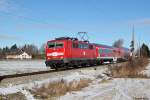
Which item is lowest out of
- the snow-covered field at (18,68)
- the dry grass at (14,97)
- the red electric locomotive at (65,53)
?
the dry grass at (14,97)

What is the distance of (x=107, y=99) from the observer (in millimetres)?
12031

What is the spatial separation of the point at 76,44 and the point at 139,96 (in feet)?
68.0

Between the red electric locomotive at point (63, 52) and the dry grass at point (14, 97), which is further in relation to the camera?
the red electric locomotive at point (63, 52)

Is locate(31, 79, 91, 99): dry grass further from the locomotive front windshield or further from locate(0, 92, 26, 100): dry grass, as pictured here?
the locomotive front windshield

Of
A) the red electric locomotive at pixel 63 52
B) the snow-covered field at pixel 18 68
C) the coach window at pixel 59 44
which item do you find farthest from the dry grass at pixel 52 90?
the coach window at pixel 59 44

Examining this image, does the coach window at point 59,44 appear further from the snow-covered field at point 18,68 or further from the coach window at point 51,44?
the snow-covered field at point 18,68

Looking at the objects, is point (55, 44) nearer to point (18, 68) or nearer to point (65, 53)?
point (65, 53)

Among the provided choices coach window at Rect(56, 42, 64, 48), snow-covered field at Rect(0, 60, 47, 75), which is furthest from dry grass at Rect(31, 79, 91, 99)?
coach window at Rect(56, 42, 64, 48)

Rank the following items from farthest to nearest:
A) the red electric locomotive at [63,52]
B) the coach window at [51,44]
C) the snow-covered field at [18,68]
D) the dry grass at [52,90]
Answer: the coach window at [51,44] < the red electric locomotive at [63,52] < the snow-covered field at [18,68] < the dry grass at [52,90]

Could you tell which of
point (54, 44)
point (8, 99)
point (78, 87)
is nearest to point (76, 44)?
point (54, 44)

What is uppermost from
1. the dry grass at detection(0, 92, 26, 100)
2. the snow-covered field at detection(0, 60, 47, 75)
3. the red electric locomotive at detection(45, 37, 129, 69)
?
Answer: the red electric locomotive at detection(45, 37, 129, 69)

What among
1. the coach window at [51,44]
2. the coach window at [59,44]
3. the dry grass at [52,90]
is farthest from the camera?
the coach window at [51,44]

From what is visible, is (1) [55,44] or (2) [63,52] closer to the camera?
(2) [63,52]

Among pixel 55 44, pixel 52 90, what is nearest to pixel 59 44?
pixel 55 44
